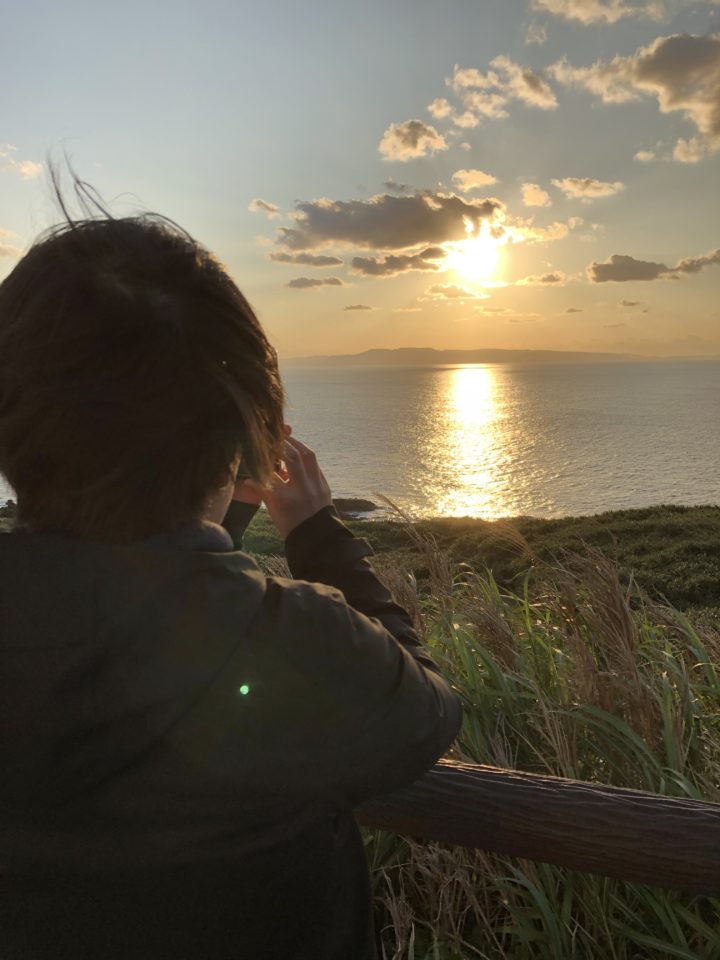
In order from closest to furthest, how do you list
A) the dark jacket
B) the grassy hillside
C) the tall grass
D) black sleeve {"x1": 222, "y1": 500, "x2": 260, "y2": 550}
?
the dark jacket < black sleeve {"x1": 222, "y1": 500, "x2": 260, "y2": 550} < the tall grass < the grassy hillside

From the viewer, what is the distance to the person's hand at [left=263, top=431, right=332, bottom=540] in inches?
50.5

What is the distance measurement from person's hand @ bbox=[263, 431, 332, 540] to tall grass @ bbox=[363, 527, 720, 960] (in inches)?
58.8

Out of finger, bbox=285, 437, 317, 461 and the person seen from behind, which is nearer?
the person seen from behind

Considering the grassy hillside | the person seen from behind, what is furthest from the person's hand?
the grassy hillside

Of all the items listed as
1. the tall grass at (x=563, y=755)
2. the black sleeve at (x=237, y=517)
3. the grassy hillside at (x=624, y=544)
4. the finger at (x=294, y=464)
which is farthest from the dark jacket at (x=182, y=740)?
the grassy hillside at (x=624, y=544)

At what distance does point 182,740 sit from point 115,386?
1.48 ft

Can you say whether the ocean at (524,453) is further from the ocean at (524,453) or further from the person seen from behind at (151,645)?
the person seen from behind at (151,645)

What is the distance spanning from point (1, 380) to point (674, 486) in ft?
160

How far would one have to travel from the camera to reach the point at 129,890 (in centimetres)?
98

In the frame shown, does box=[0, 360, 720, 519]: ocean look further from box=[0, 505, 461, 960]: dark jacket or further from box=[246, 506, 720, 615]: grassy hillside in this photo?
box=[0, 505, 461, 960]: dark jacket

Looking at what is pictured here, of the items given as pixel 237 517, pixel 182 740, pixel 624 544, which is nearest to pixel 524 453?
pixel 624 544

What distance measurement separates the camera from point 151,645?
2.71 ft

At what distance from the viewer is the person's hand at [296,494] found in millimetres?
1283

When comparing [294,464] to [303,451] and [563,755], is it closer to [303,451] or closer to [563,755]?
[303,451]
